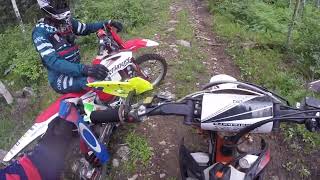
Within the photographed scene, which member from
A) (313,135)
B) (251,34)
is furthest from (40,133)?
(251,34)

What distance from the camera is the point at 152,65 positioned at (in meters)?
7.31

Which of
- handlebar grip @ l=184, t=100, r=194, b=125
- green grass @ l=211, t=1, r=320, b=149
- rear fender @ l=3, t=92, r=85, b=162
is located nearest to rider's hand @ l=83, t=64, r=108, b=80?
rear fender @ l=3, t=92, r=85, b=162

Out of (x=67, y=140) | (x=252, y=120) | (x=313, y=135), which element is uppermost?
(x=252, y=120)

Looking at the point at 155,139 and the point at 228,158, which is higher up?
the point at 228,158

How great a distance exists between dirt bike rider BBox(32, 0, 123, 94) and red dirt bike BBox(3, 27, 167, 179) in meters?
0.26

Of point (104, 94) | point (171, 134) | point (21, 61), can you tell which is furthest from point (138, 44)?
point (21, 61)

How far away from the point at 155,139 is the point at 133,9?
241 inches

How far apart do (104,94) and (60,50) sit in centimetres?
105

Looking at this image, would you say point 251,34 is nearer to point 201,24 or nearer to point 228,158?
point 201,24

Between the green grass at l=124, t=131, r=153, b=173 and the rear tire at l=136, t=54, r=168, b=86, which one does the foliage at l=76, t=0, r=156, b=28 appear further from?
the green grass at l=124, t=131, r=153, b=173

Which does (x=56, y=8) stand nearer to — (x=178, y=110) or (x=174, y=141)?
(x=174, y=141)

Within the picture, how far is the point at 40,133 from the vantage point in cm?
471

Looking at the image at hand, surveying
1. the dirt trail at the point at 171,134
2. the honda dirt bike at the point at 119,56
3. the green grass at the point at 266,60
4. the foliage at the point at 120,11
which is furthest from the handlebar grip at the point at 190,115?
the foliage at the point at 120,11

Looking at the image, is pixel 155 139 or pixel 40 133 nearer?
pixel 40 133
